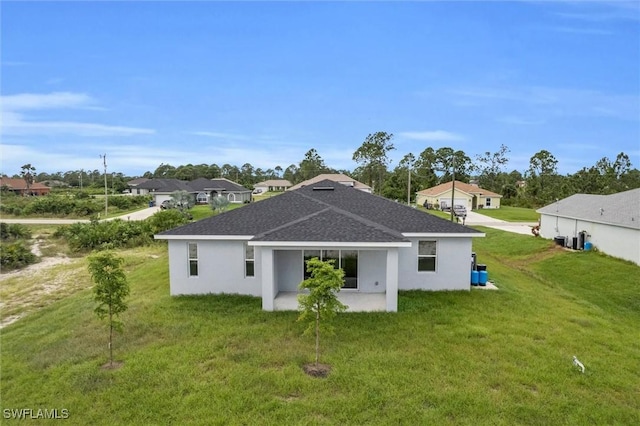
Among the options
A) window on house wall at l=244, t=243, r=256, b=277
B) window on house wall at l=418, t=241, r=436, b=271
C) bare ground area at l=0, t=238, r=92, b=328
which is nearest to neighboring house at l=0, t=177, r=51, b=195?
bare ground area at l=0, t=238, r=92, b=328

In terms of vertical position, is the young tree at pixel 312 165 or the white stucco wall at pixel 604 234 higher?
the young tree at pixel 312 165

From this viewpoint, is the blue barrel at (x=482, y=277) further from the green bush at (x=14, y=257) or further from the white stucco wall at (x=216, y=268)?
the green bush at (x=14, y=257)

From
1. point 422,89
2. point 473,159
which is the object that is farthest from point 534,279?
point 473,159

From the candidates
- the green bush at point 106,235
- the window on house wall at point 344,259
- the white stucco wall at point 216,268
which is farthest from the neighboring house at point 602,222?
the green bush at point 106,235

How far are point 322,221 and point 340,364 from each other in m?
5.47

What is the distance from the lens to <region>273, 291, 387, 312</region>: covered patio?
1164 centimetres

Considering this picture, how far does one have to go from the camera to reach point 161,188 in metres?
61.6

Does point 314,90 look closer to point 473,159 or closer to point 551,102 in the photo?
point 551,102

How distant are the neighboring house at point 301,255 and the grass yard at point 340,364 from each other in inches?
27.2

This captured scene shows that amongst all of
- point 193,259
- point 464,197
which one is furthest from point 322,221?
point 464,197

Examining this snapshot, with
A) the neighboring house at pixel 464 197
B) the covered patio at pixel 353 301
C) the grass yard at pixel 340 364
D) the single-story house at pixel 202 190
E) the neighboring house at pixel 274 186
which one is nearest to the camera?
the grass yard at pixel 340 364

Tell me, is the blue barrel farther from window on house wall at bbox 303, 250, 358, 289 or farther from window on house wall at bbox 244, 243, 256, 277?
window on house wall at bbox 244, 243, 256, 277

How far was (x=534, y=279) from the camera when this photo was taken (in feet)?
60.9

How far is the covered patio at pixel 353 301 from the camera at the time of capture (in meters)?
11.6
